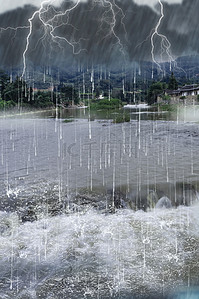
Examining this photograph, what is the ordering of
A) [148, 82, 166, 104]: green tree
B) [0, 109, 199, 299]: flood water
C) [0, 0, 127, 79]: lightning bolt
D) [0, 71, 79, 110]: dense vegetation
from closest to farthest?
[0, 109, 199, 299]: flood water < [0, 0, 127, 79]: lightning bolt < [0, 71, 79, 110]: dense vegetation < [148, 82, 166, 104]: green tree

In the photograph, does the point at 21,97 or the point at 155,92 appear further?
the point at 155,92

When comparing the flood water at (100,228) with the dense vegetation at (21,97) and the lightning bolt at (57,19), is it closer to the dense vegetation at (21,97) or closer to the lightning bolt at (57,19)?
the lightning bolt at (57,19)

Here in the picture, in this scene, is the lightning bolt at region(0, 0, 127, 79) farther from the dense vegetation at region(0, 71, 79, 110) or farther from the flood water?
the flood water

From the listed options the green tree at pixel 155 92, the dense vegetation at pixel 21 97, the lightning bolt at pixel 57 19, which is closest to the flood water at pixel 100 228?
the lightning bolt at pixel 57 19

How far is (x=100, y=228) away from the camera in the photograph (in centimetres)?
622

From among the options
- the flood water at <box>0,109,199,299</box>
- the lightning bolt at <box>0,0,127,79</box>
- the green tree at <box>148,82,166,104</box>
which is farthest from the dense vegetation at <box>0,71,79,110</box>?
the flood water at <box>0,109,199,299</box>

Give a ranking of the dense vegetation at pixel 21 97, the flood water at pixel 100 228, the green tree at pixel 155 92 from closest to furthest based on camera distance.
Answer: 1. the flood water at pixel 100 228
2. the dense vegetation at pixel 21 97
3. the green tree at pixel 155 92

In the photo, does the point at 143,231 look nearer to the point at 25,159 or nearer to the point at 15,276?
the point at 15,276

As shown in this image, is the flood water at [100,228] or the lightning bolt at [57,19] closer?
the flood water at [100,228]

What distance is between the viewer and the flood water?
15.2 ft

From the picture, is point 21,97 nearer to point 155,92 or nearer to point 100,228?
point 155,92

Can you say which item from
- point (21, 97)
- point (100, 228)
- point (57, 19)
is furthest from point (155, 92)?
point (57, 19)

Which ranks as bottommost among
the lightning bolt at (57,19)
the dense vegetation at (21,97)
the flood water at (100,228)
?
the flood water at (100,228)

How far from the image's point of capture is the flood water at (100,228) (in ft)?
15.2
